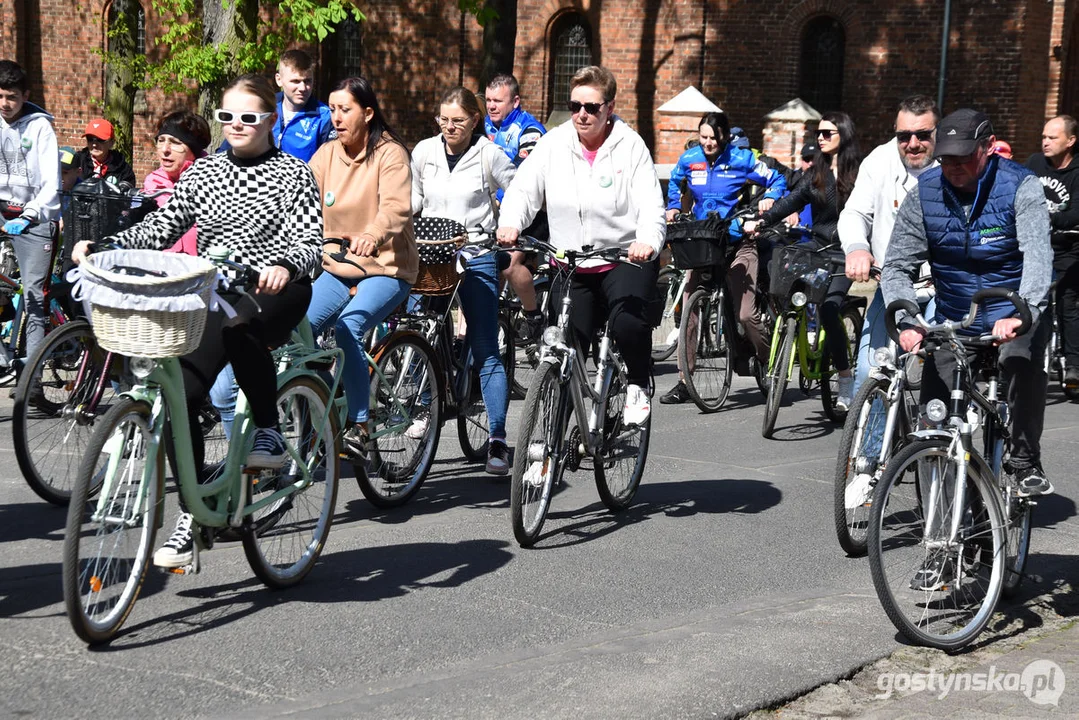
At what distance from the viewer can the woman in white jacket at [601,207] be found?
689cm

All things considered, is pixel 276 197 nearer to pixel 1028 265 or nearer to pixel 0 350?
pixel 1028 265

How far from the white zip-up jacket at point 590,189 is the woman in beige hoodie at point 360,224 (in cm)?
55

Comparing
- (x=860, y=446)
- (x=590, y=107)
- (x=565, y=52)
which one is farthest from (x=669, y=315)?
(x=565, y=52)

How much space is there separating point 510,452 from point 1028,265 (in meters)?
3.74

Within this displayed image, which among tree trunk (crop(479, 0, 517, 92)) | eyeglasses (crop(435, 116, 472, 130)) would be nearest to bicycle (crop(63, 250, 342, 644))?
eyeglasses (crop(435, 116, 472, 130))

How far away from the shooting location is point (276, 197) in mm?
5734

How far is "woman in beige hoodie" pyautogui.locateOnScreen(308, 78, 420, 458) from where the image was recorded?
263 inches

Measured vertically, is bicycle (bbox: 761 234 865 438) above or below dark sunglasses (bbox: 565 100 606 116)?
below

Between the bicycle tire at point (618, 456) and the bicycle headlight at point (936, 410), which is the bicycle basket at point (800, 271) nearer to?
the bicycle tire at point (618, 456)

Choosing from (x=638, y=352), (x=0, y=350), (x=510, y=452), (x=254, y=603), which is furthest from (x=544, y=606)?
(x=0, y=350)

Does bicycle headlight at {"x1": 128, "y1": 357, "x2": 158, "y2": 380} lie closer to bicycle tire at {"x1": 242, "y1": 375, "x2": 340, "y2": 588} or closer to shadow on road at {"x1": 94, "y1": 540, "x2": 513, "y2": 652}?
bicycle tire at {"x1": 242, "y1": 375, "x2": 340, "y2": 588}

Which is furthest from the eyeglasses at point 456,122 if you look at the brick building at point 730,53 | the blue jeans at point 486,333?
the brick building at point 730,53

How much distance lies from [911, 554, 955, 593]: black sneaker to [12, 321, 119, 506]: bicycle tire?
12.4ft

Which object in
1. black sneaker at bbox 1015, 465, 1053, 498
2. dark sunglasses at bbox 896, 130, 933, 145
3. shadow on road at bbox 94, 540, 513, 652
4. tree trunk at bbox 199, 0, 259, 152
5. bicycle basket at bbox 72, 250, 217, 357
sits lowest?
shadow on road at bbox 94, 540, 513, 652
